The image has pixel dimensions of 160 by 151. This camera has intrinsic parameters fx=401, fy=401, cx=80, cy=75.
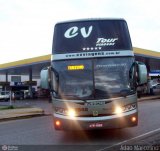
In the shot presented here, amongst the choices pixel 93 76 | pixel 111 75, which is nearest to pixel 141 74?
pixel 111 75

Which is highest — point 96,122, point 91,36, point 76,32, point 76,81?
point 76,32

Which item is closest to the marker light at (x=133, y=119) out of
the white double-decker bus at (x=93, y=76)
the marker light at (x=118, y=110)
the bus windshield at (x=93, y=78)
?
the white double-decker bus at (x=93, y=76)

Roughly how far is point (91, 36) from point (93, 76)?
4.49ft

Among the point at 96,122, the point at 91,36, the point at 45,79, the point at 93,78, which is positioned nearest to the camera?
the point at 96,122

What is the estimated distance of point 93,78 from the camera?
11852 millimetres

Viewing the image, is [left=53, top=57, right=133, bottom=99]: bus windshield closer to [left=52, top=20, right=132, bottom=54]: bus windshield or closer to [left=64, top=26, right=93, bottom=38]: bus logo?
[left=52, top=20, right=132, bottom=54]: bus windshield

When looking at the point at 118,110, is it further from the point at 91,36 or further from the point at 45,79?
the point at 91,36

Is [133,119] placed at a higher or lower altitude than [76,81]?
lower

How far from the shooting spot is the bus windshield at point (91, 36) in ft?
40.3

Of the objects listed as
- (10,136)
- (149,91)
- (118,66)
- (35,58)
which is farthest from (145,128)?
(149,91)

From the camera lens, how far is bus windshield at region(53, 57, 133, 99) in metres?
11.8

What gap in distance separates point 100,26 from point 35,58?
35.6m

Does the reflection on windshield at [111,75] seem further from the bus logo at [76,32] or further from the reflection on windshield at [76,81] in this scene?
the bus logo at [76,32]

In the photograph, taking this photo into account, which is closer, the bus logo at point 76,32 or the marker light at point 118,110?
the marker light at point 118,110
